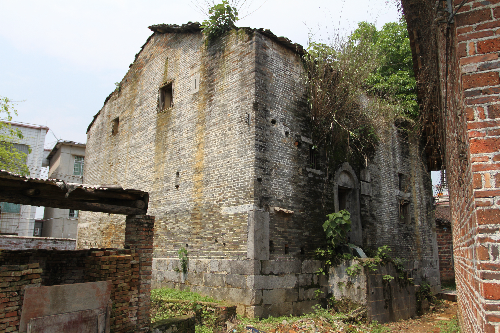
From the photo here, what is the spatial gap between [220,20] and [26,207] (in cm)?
2053

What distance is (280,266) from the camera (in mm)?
9883

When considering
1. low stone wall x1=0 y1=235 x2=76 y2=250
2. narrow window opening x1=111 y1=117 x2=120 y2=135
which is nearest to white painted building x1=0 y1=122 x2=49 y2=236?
low stone wall x1=0 y1=235 x2=76 y2=250

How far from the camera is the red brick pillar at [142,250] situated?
23.0 feet

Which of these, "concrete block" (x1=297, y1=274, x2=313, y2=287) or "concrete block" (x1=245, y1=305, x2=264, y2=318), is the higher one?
"concrete block" (x1=297, y1=274, x2=313, y2=287)

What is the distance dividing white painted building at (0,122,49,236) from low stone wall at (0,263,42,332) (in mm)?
20898

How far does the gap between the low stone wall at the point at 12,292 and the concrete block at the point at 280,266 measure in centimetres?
553

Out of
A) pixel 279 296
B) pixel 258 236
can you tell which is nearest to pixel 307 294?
pixel 279 296

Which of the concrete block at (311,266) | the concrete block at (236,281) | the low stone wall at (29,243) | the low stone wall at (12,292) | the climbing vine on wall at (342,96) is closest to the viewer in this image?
the low stone wall at (12,292)

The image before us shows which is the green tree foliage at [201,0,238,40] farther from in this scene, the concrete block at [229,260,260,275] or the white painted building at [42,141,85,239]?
the white painted building at [42,141,85,239]

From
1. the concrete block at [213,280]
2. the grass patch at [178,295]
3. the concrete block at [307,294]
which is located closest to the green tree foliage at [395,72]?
the concrete block at [307,294]

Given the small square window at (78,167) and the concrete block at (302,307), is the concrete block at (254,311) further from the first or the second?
the small square window at (78,167)

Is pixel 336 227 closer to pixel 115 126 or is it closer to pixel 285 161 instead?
pixel 285 161

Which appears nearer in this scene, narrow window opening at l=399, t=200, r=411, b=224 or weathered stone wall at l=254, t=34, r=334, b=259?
weathered stone wall at l=254, t=34, r=334, b=259

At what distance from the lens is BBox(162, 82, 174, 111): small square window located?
13.9 metres
